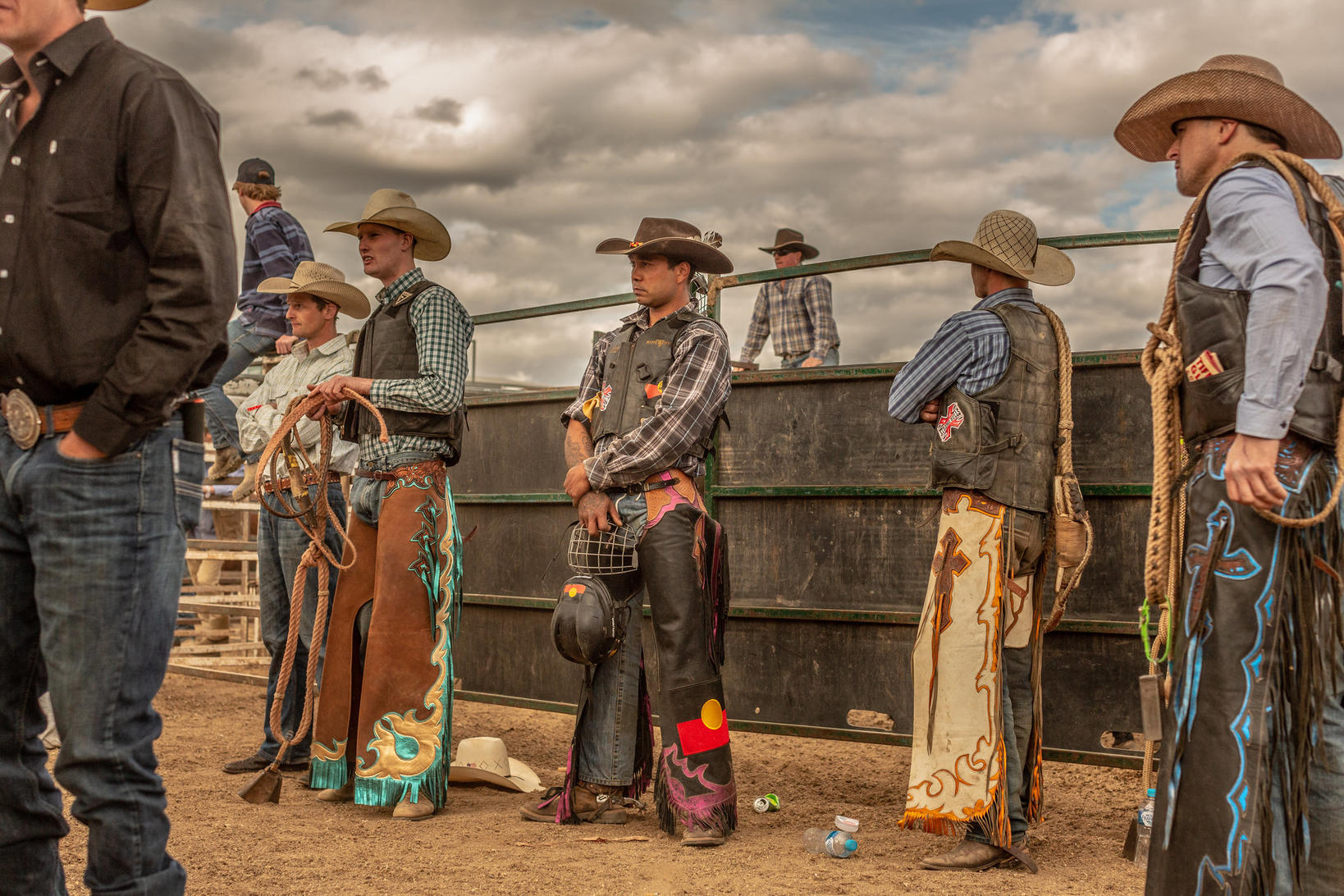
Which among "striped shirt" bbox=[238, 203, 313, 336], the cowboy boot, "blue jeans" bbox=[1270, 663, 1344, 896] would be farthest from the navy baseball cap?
"blue jeans" bbox=[1270, 663, 1344, 896]

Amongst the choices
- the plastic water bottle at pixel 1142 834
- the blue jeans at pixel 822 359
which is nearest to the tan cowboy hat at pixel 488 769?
the plastic water bottle at pixel 1142 834

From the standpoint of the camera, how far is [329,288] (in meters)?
5.74

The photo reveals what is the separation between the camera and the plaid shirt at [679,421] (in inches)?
179

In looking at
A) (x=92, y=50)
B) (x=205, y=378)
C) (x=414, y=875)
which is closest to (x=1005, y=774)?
(x=414, y=875)

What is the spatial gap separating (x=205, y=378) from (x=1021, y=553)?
9.48ft

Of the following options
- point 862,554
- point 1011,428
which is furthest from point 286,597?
point 1011,428

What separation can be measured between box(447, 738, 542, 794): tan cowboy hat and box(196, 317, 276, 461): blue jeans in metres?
2.17

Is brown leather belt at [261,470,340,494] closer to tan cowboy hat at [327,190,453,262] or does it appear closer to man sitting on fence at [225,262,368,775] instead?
man sitting on fence at [225,262,368,775]

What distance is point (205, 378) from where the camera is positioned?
8.53ft

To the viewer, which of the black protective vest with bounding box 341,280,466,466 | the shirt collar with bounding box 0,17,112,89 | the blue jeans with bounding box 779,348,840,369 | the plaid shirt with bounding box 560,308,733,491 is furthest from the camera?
the blue jeans with bounding box 779,348,840,369

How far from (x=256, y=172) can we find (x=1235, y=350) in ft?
20.5

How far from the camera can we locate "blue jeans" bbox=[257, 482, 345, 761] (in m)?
5.68

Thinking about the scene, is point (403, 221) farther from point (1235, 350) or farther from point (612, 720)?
point (1235, 350)

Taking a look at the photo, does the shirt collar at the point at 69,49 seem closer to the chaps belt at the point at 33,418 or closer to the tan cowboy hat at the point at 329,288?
the chaps belt at the point at 33,418
